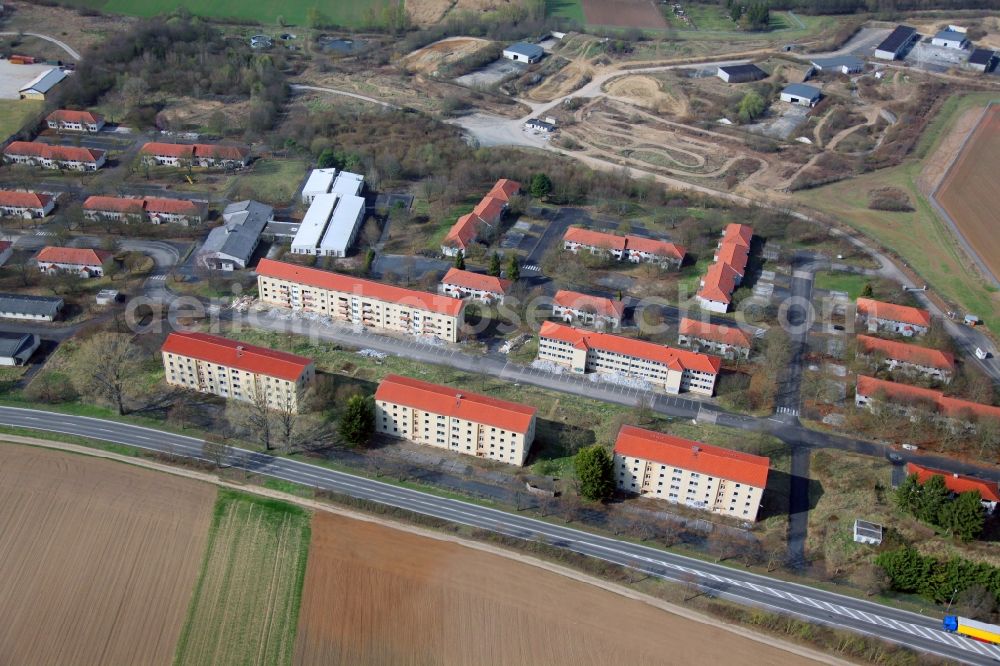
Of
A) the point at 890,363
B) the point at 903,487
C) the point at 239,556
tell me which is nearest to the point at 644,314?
the point at 890,363

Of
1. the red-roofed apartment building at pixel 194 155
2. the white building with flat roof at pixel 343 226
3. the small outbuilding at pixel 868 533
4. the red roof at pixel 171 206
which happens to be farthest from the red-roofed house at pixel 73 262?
the small outbuilding at pixel 868 533

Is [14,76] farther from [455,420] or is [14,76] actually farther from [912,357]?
[912,357]

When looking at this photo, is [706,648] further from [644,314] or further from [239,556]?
[644,314]

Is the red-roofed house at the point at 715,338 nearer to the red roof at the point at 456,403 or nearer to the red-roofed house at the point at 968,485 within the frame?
the red-roofed house at the point at 968,485

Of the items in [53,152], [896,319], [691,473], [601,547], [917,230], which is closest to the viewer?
[601,547]

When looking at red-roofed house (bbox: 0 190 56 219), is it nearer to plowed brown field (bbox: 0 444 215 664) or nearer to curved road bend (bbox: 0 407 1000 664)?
curved road bend (bbox: 0 407 1000 664)

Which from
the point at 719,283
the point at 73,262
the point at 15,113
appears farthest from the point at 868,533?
the point at 15,113
